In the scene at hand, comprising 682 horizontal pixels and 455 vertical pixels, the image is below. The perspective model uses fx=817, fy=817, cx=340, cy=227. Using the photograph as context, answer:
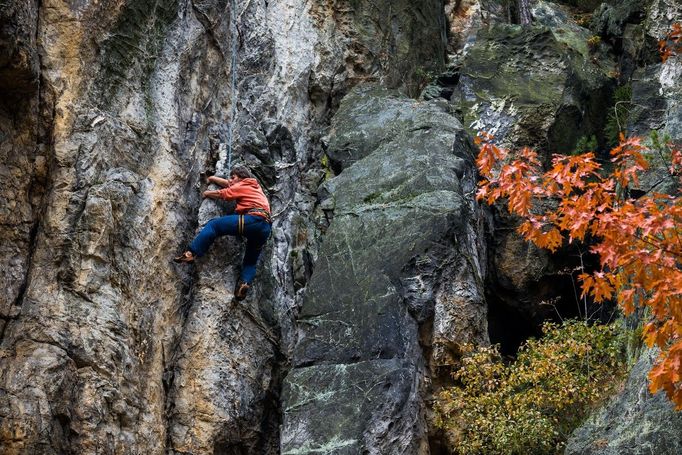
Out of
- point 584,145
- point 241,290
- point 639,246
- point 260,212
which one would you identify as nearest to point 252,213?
point 260,212

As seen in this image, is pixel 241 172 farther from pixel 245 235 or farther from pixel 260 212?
pixel 245 235

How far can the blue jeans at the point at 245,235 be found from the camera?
37.7ft

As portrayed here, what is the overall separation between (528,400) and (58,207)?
654 centimetres

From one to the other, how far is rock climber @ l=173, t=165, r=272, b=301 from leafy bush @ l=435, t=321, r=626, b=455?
130 inches

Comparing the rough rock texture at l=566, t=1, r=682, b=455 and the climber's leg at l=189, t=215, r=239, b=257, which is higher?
the climber's leg at l=189, t=215, r=239, b=257

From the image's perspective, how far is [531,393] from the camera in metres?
10.8

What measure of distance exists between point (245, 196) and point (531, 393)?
15.8 ft

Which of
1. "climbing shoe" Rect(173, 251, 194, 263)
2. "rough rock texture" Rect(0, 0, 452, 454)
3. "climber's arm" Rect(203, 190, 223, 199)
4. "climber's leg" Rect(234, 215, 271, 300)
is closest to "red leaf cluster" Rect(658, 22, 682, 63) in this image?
"rough rock texture" Rect(0, 0, 452, 454)

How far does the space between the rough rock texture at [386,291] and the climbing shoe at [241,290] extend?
870mm

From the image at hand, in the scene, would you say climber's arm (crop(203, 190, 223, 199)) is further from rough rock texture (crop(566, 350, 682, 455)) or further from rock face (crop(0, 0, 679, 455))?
rough rock texture (crop(566, 350, 682, 455))

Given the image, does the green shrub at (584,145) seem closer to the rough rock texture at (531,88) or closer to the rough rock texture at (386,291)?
the rough rock texture at (531,88)

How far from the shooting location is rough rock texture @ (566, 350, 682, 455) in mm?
9203

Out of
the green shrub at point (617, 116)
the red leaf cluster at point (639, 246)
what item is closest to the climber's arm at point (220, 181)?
the red leaf cluster at point (639, 246)

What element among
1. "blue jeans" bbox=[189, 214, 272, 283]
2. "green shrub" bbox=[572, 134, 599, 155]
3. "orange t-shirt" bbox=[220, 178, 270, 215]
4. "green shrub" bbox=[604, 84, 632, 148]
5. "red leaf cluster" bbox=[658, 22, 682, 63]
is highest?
"red leaf cluster" bbox=[658, 22, 682, 63]
